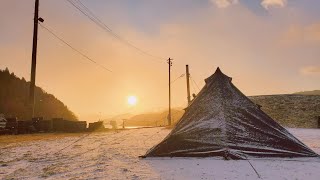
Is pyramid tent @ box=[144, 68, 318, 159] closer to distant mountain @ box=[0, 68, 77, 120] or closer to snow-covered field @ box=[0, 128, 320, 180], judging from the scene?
snow-covered field @ box=[0, 128, 320, 180]

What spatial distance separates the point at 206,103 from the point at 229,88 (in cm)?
95

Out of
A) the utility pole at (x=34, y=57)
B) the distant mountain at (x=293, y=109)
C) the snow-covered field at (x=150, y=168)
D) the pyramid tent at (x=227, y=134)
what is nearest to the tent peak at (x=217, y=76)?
the pyramid tent at (x=227, y=134)

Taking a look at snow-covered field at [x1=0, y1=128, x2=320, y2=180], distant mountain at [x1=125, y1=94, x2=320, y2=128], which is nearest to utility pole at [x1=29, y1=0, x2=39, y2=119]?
snow-covered field at [x1=0, y1=128, x2=320, y2=180]

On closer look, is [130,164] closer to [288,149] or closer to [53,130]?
[288,149]

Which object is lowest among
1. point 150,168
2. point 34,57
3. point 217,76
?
point 150,168

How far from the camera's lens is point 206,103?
10352 mm

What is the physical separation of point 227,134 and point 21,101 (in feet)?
110

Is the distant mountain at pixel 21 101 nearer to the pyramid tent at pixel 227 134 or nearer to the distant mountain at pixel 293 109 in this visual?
the pyramid tent at pixel 227 134

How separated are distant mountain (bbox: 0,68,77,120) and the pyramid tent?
25.8 metres

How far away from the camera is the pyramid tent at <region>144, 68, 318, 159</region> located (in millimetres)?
8773

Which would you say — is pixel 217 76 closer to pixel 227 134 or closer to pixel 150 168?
pixel 227 134

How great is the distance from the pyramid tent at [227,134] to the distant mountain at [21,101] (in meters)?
25.8

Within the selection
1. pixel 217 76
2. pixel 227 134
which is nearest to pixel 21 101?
pixel 217 76

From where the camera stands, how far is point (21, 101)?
37.4m
